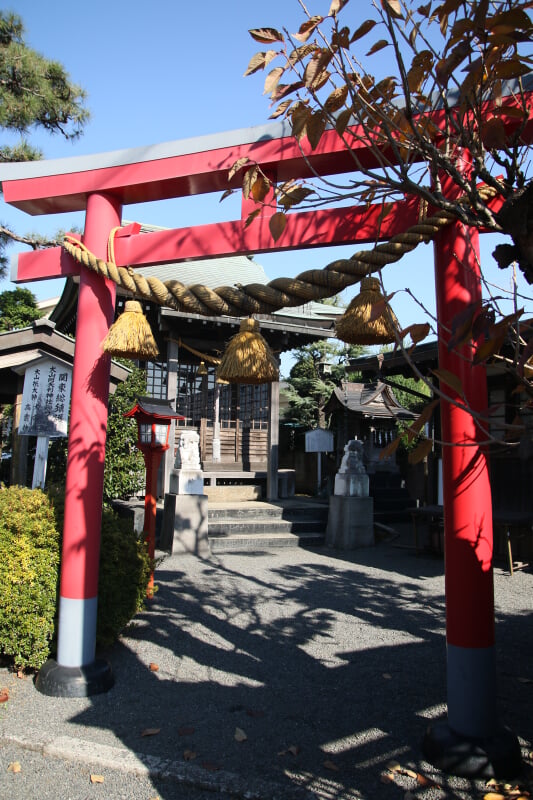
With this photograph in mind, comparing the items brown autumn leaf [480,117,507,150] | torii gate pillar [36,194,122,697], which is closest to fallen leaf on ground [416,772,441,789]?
torii gate pillar [36,194,122,697]

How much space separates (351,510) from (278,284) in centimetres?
865

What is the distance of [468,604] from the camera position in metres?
3.19

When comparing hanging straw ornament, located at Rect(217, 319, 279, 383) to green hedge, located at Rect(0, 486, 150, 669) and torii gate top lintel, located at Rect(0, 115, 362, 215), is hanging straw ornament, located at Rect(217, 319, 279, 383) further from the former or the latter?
green hedge, located at Rect(0, 486, 150, 669)

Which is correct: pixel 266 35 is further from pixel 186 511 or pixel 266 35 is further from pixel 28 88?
pixel 28 88

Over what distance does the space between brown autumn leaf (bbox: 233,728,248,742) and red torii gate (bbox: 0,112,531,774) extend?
114 cm

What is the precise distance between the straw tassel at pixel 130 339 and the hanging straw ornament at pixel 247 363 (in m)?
0.66

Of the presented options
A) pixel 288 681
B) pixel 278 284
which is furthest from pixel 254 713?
pixel 278 284

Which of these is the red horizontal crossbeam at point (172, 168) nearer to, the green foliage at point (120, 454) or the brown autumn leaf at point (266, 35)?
the brown autumn leaf at point (266, 35)

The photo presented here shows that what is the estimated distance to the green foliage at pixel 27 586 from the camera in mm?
4336

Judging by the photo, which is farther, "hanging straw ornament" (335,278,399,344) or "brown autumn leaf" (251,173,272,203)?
"hanging straw ornament" (335,278,399,344)

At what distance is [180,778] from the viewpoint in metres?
3.09

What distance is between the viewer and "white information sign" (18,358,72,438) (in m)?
7.81

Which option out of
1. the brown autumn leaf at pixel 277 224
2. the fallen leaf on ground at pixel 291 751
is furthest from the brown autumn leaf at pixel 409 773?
the brown autumn leaf at pixel 277 224

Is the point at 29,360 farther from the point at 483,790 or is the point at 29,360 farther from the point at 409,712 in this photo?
the point at 483,790
